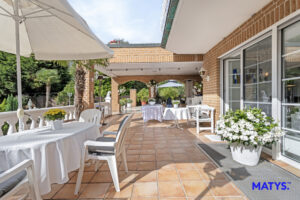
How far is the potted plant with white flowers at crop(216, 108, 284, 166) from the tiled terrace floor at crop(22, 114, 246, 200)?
495mm

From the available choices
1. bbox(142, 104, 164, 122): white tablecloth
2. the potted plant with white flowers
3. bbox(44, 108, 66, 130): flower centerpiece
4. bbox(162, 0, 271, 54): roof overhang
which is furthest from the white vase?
bbox(142, 104, 164, 122): white tablecloth

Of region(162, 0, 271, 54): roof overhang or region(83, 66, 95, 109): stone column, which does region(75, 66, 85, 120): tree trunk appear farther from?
region(162, 0, 271, 54): roof overhang

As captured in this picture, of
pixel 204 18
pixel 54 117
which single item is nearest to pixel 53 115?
pixel 54 117

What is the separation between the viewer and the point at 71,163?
172 centimetres

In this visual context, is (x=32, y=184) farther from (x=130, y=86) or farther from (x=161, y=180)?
(x=130, y=86)

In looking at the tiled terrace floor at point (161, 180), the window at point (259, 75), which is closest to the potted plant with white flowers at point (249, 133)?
the tiled terrace floor at point (161, 180)

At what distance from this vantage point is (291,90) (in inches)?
89.1

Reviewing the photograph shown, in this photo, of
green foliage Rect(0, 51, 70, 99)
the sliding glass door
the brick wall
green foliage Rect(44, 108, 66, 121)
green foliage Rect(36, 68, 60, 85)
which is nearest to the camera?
green foliage Rect(44, 108, 66, 121)

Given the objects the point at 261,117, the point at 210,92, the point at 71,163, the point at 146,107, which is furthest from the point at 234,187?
the point at 146,107

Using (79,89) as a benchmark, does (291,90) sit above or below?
below

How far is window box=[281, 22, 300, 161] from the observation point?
2.17 meters

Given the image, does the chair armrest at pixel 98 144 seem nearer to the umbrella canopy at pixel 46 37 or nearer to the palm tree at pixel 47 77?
the umbrella canopy at pixel 46 37

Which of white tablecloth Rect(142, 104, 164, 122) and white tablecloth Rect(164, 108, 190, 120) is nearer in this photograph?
white tablecloth Rect(164, 108, 190, 120)

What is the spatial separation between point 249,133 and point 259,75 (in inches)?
55.0
